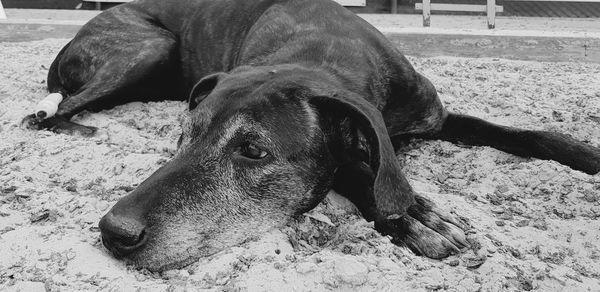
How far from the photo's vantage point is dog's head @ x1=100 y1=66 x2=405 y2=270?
7.55ft

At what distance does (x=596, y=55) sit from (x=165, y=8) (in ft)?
12.0

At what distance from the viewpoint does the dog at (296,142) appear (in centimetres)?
237

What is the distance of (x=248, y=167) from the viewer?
2.55m

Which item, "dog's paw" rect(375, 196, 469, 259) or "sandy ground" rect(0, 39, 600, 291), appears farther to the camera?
"dog's paw" rect(375, 196, 469, 259)

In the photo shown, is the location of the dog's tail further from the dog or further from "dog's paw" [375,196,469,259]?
"dog's paw" [375,196,469,259]

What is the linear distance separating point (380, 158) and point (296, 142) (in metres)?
0.38

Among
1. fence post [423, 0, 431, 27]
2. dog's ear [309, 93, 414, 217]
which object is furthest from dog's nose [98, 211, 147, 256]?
fence post [423, 0, 431, 27]

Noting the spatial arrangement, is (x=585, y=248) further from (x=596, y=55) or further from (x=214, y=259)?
(x=596, y=55)

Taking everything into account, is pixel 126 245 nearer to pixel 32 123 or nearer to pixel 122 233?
pixel 122 233

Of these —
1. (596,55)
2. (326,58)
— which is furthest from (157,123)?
(596,55)

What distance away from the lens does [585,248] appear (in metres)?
2.58

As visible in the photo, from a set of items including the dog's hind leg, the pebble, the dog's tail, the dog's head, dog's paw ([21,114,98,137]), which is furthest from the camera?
the dog's hind leg

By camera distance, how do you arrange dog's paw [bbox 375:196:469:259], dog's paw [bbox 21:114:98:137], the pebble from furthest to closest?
A: dog's paw [bbox 21:114:98:137]
the pebble
dog's paw [bbox 375:196:469:259]

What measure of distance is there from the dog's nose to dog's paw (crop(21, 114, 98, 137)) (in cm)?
174
